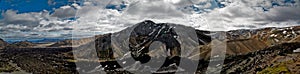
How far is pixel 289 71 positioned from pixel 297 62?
830 inches

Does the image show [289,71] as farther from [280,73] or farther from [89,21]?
[89,21]

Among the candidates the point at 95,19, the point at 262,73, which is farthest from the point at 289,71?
the point at 95,19

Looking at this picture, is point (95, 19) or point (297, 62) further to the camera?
point (297, 62)

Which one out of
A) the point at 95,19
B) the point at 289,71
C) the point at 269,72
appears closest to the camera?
the point at 95,19

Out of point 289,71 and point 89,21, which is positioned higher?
point 89,21

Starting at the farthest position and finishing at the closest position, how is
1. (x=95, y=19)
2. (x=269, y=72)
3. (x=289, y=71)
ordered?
(x=269, y=72)
(x=289, y=71)
(x=95, y=19)

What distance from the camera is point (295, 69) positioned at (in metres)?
175

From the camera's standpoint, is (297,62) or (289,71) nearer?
(289,71)

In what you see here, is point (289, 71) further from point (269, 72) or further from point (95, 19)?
point (95, 19)

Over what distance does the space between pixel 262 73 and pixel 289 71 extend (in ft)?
61.1

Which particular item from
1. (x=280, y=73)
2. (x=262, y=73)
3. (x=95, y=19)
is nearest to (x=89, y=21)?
(x=95, y=19)

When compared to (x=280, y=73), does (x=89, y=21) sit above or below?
above

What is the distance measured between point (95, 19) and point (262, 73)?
6814 inches

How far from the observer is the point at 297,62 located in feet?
630
